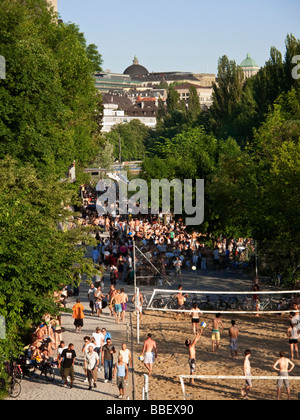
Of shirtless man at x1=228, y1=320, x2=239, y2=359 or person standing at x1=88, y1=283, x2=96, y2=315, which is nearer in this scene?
shirtless man at x1=228, y1=320, x2=239, y2=359

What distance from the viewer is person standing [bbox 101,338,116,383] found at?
803 inches

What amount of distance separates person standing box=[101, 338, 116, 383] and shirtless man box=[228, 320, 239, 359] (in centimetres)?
417

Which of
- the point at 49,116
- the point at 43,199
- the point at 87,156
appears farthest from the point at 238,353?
the point at 87,156

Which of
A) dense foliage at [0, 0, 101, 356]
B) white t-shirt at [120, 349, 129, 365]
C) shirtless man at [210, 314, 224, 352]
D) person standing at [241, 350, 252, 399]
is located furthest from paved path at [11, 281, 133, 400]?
person standing at [241, 350, 252, 399]

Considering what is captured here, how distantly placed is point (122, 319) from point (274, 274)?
6651 mm

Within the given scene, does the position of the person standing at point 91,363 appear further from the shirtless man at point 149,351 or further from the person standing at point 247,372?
the person standing at point 247,372

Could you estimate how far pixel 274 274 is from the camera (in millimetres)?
30828

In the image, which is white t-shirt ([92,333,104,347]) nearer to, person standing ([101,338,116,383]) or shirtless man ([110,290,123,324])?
person standing ([101,338,116,383])

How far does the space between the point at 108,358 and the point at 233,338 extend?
4.51m

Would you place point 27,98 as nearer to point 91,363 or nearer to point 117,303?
point 117,303

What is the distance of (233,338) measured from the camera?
2320 cm

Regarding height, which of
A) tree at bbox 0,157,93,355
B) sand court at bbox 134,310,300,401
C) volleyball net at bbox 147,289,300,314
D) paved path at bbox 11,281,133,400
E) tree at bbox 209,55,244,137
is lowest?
sand court at bbox 134,310,300,401

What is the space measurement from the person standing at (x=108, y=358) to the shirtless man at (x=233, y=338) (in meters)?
4.17
